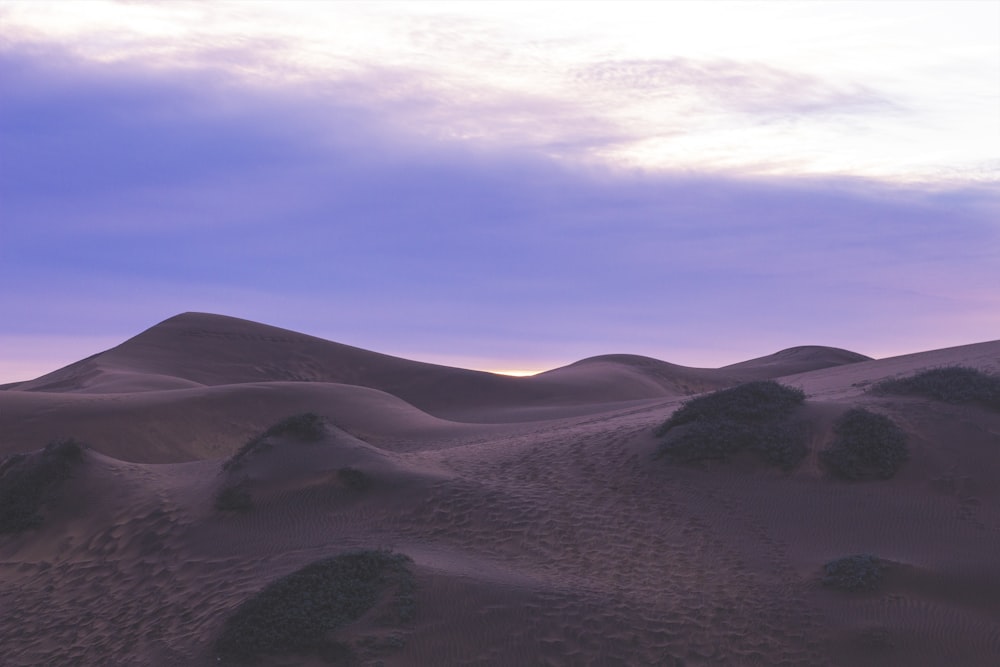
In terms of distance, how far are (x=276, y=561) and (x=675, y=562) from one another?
559 centimetres

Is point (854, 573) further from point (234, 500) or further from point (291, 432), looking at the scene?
point (291, 432)

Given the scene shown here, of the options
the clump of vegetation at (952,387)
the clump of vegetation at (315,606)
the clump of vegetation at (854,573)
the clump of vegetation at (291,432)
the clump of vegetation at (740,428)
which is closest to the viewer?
the clump of vegetation at (315,606)

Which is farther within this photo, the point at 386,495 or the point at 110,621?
the point at 386,495

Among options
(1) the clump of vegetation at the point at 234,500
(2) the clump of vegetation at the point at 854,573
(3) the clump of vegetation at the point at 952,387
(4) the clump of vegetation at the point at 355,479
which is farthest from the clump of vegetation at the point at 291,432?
(3) the clump of vegetation at the point at 952,387

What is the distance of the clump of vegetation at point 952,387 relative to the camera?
17.4m

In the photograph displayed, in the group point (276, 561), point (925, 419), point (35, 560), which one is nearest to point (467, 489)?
point (276, 561)

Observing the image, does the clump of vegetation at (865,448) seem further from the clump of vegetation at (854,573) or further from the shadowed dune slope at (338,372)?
the shadowed dune slope at (338,372)

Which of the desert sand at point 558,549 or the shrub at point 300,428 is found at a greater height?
the shrub at point 300,428

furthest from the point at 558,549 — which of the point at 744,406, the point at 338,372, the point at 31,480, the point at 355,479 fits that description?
the point at 338,372

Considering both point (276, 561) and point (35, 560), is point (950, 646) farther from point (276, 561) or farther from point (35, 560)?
point (35, 560)

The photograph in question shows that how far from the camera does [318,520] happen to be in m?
14.9

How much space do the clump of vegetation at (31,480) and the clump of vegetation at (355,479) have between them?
5324 millimetres

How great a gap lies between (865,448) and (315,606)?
939cm

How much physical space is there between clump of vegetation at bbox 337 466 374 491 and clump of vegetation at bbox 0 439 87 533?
5324 mm
